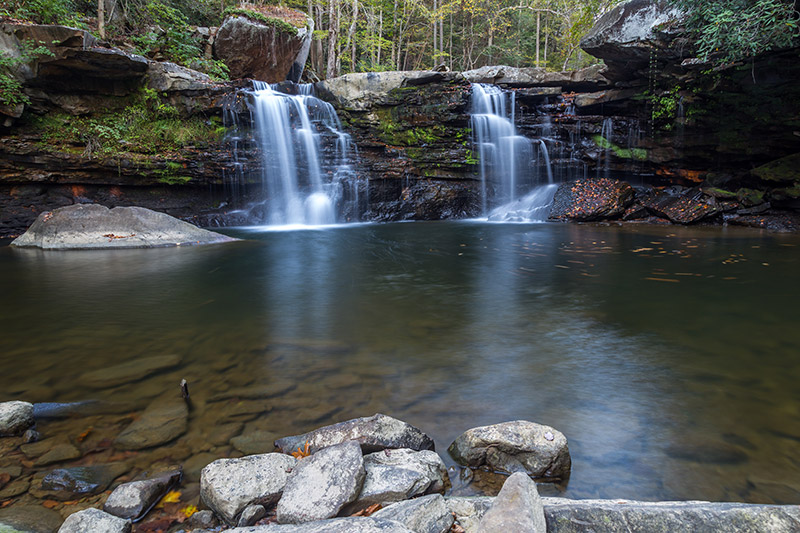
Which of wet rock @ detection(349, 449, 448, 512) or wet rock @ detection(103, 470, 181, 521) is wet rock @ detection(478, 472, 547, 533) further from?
wet rock @ detection(103, 470, 181, 521)

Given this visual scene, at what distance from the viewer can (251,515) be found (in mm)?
1790

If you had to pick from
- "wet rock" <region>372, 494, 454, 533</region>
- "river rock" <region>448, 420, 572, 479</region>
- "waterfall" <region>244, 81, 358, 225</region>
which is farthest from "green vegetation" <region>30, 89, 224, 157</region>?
"wet rock" <region>372, 494, 454, 533</region>

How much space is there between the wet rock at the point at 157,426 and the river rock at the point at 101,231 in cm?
807

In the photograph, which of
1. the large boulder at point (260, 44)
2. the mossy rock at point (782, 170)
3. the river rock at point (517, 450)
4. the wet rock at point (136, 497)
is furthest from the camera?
the large boulder at point (260, 44)

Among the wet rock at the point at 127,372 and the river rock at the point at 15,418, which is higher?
the river rock at the point at 15,418

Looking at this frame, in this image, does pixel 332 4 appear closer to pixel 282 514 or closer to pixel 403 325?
pixel 403 325

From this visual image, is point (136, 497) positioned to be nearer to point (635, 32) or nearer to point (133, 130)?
point (635, 32)

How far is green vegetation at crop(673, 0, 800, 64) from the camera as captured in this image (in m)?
8.27

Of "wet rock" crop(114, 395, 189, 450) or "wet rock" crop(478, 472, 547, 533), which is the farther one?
"wet rock" crop(114, 395, 189, 450)

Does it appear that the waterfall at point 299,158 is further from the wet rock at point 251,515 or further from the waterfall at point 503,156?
the wet rock at point 251,515

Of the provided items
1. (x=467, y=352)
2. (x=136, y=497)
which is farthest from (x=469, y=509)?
(x=467, y=352)

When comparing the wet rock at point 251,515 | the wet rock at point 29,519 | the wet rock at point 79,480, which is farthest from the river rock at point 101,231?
the wet rock at point 251,515

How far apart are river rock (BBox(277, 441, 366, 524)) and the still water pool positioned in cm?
58

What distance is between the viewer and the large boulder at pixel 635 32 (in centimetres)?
1052
